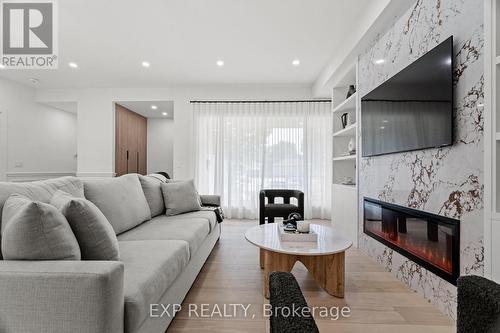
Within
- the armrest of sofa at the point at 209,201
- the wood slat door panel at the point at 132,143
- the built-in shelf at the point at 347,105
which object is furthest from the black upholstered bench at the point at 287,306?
the wood slat door panel at the point at 132,143

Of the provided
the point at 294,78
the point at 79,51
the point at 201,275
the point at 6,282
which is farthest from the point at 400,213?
the point at 79,51

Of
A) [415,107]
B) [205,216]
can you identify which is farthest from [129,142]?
[415,107]

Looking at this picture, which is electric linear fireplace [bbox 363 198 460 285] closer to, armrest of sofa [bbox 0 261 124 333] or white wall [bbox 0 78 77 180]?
armrest of sofa [bbox 0 261 124 333]

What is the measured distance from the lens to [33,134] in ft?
16.1

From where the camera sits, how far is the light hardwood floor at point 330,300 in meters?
1.54

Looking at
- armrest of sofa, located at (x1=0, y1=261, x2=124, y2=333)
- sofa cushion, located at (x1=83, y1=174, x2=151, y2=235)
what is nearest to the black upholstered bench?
armrest of sofa, located at (x1=0, y1=261, x2=124, y2=333)

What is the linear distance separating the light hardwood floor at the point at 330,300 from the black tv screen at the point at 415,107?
1.13 m

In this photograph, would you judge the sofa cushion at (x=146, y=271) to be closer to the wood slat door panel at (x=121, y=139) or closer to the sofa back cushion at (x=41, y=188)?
the sofa back cushion at (x=41, y=188)

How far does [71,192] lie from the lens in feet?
5.60

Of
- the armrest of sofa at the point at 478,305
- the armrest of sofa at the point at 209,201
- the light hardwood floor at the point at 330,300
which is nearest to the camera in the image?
the armrest of sofa at the point at 478,305

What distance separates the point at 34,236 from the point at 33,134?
5.20 m

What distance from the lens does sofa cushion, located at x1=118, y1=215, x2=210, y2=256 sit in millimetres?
1929

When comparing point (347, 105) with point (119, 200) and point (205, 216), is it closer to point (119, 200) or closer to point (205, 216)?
point (205, 216)

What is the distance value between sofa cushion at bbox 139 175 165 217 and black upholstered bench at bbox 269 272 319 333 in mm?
2235
